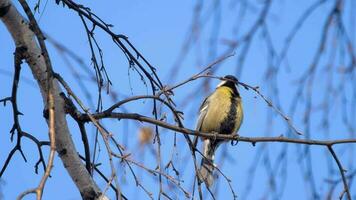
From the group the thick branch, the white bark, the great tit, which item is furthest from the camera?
the great tit

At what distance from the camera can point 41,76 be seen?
265 centimetres

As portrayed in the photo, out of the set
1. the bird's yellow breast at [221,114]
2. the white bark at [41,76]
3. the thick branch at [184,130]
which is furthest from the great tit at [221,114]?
the white bark at [41,76]

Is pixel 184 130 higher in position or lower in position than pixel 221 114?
lower

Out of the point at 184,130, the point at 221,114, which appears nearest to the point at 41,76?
the point at 184,130

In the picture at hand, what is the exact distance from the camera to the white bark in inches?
101

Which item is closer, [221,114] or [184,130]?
[184,130]

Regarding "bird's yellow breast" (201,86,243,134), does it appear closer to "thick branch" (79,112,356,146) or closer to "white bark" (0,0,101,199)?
"thick branch" (79,112,356,146)

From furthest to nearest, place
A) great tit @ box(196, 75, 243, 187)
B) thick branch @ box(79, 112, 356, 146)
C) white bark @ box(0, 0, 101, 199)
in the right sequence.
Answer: great tit @ box(196, 75, 243, 187)
white bark @ box(0, 0, 101, 199)
thick branch @ box(79, 112, 356, 146)

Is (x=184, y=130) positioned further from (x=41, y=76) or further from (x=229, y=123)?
(x=229, y=123)

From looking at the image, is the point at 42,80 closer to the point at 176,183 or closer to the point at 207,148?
the point at 176,183

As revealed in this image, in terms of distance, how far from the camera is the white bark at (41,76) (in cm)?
256

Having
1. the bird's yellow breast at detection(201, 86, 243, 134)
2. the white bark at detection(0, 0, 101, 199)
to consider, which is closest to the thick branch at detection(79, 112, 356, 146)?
the white bark at detection(0, 0, 101, 199)

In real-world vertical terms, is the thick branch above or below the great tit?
below

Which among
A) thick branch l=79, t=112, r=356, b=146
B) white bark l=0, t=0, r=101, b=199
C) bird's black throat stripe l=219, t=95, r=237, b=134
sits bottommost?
thick branch l=79, t=112, r=356, b=146
